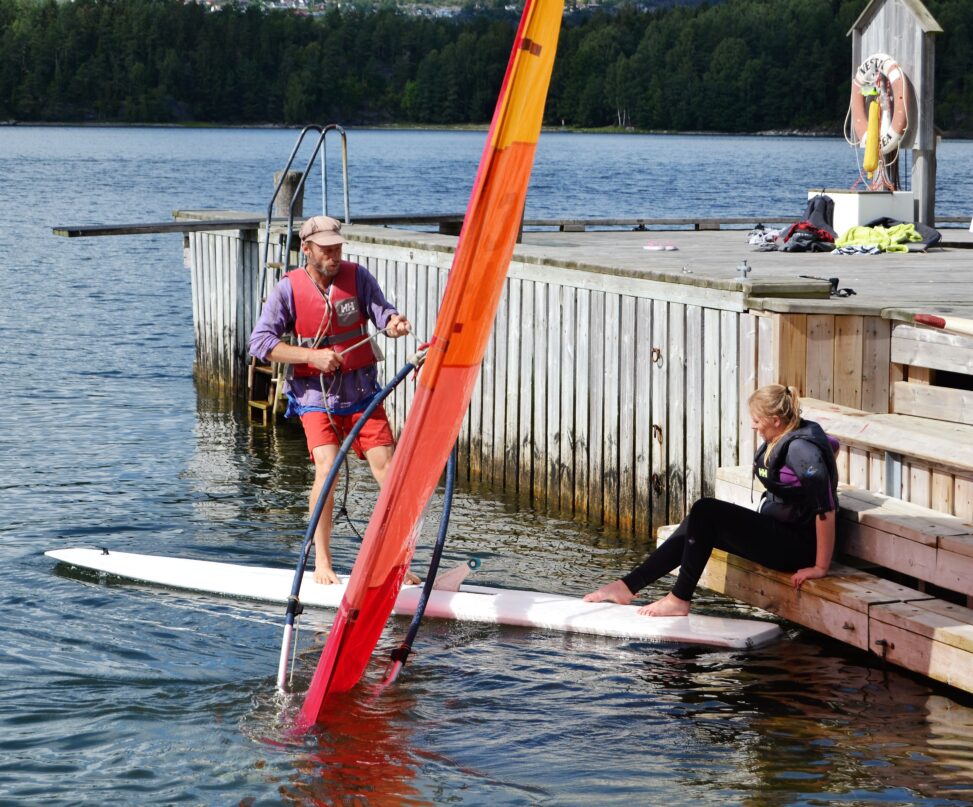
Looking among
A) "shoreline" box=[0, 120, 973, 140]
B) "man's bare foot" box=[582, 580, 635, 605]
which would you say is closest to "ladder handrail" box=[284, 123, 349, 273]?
"man's bare foot" box=[582, 580, 635, 605]

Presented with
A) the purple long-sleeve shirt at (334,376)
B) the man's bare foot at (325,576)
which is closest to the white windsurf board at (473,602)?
the man's bare foot at (325,576)

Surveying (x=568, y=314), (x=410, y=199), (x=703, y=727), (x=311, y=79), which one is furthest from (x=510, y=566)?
(x=311, y=79)

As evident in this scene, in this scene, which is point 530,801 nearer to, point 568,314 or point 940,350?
point 940,350

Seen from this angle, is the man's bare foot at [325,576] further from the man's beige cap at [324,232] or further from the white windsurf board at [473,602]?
the man's beige cap at [324,232]

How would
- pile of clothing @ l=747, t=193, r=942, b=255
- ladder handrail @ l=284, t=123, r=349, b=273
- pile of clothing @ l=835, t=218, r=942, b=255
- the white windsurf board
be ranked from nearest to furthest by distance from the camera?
the white windsurf board → ladder handrail @ l=284, t=123, r=349, b=273 → pile of clothing @ l=835, t=218, r=942, b=255 → pile of clothing @ l=747, t=193, r=942, b=255

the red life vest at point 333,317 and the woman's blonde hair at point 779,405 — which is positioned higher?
the red life vest at point 333,317

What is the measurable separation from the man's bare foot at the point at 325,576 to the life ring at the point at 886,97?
9067 millimetres

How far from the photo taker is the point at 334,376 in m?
7.44

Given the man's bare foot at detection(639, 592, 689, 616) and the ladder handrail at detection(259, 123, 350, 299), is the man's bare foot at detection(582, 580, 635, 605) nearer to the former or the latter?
the man's bare foot at detection(639, 592, 689, 616)

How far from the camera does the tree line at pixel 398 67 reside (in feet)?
390

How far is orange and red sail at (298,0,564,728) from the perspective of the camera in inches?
213

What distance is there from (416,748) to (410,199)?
1817 inches

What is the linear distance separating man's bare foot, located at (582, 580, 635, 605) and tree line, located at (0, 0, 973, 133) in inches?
4331

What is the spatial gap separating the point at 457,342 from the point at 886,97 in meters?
10.6
